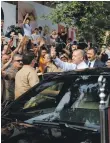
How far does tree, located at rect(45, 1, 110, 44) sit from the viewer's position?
29.6ft

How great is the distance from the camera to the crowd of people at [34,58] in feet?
20.2

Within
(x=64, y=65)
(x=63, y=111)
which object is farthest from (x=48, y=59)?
(x=63, y=111)

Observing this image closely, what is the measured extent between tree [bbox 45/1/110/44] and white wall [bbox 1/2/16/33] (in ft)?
4.39

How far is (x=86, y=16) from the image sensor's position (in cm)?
952

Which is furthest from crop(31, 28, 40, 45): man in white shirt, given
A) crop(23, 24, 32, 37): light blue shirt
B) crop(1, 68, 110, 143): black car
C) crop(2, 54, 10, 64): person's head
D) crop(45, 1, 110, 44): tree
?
crop(1, 68, 110, 143): black car

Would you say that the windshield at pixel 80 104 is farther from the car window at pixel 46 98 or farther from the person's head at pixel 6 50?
the person's head at pixel 6 50

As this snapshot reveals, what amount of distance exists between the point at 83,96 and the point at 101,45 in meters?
6.90

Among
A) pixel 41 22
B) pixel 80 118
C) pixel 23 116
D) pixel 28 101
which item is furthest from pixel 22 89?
pixel 41 22

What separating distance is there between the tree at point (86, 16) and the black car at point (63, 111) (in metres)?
4.39

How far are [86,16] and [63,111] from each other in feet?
18.7

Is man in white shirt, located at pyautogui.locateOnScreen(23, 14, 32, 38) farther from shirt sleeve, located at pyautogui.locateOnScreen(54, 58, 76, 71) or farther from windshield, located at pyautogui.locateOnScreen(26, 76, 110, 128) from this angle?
windshield, located at pyautogui.locateOnScreen(26, 76, 110, 128)

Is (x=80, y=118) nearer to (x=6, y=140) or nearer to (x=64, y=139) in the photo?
(x=64, y=139)

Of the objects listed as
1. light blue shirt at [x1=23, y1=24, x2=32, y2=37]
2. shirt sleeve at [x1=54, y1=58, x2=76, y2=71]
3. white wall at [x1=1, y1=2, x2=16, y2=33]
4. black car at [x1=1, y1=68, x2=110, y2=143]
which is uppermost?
white wall at [x1=1, y1=2, x2=16, y2=33]

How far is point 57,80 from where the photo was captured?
4.67 metres
